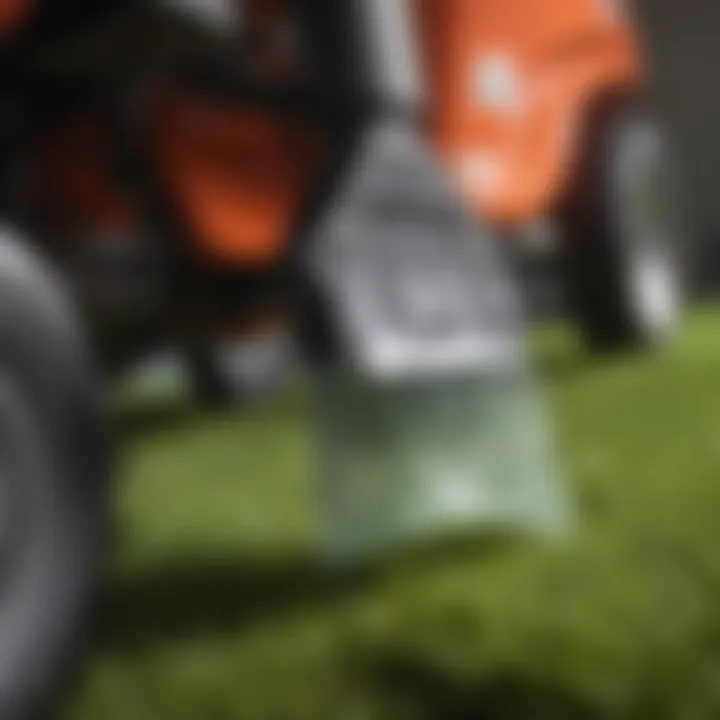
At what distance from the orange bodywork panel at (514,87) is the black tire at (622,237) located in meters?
0.05

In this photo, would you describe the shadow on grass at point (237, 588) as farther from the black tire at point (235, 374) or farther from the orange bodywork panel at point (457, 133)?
the black tire at point (235, 374)

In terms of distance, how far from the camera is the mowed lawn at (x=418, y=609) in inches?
30.5

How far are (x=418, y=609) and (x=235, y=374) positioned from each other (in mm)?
981

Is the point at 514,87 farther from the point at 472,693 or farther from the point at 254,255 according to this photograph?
the point at 472,693

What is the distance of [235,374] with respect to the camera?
6.11ft

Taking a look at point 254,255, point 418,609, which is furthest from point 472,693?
point 254,255

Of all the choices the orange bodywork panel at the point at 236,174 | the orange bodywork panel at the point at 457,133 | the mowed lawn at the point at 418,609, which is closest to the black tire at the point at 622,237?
the orange bodywork panel at the point at 457,133

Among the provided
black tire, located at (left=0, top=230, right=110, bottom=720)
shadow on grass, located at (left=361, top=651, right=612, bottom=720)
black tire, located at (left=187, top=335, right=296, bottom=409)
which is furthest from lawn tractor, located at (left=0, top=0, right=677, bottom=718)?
black tire, located at (left=187, top=335, right=296, bottom=409)

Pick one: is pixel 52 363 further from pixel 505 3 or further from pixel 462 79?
pixel 505 3

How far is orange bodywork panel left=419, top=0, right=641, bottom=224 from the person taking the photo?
4.77ft

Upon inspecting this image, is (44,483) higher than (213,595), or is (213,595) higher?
(44,483)

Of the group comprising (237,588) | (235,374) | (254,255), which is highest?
(254,255)

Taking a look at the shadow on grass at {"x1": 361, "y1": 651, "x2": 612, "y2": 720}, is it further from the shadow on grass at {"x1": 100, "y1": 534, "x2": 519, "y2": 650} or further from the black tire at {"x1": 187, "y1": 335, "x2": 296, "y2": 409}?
the black tire at {"x1": 187, "y1": 335, "x2": 296, "y2": 409}

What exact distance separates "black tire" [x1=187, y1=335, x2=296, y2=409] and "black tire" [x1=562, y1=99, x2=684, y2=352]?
365 mm
